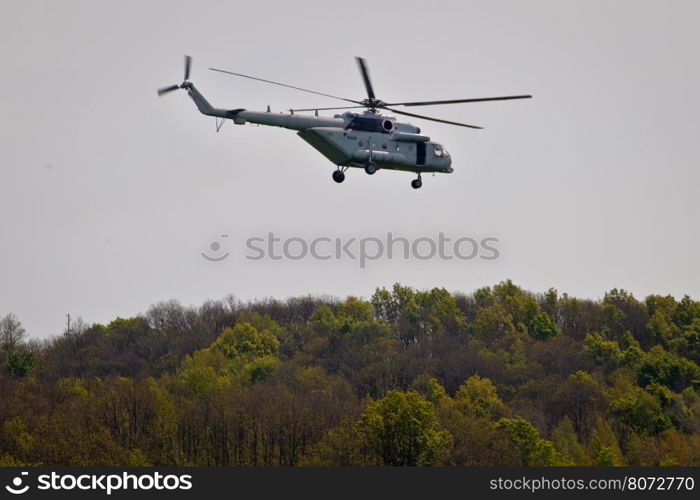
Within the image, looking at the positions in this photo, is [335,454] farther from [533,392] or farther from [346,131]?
[533,392]

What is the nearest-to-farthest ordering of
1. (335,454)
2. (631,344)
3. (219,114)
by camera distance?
(219,114) → (335,454) → (631,344)

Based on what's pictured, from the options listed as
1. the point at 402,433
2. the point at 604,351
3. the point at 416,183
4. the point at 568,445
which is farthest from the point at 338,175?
the point at 604,351

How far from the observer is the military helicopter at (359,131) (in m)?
67.4

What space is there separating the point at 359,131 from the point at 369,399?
8035 centimetres

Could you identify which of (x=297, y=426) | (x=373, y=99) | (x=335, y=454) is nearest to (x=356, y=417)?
(x=297, y=426)

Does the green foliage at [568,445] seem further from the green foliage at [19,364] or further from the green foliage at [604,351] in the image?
the green foliage at [19,364]

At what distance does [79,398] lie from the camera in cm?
13738

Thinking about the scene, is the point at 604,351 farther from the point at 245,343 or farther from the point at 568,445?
the point at 568,445

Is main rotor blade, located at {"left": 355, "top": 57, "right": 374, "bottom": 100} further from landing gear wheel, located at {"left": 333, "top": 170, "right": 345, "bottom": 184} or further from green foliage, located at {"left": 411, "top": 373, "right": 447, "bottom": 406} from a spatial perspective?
green foliage, located at {"left": 411, "top": 373, "right": 447, "bottom": 406}

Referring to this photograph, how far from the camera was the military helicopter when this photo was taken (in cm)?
6738

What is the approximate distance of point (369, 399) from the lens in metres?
148

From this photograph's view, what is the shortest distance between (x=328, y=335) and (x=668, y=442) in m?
81.6

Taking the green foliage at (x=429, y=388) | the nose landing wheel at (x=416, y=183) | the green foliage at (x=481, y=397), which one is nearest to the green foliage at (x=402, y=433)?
the green foliage at (x=481, y=397)

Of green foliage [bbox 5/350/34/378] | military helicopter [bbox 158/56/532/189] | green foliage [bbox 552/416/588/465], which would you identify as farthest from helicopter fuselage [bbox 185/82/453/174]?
green foliage [bbox 5/350/34/378]
